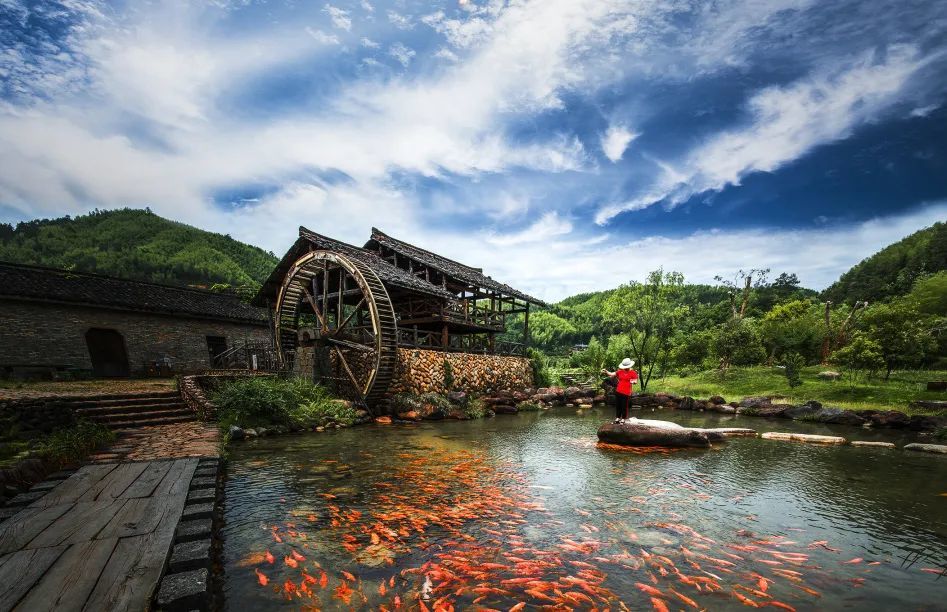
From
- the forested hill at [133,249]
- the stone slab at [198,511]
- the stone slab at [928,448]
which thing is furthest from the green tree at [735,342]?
the forested hill at [133,249]

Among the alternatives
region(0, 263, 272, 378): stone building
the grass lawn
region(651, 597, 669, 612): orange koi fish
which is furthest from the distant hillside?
→ region(0, 263, 272, 378): stone building

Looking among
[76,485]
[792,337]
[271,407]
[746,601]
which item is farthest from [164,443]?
[792,337]

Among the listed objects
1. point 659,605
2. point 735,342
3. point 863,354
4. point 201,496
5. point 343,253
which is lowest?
point 659,605

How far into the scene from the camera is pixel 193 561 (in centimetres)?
292

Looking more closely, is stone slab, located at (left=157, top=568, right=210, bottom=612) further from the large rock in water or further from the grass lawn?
the grass lawn

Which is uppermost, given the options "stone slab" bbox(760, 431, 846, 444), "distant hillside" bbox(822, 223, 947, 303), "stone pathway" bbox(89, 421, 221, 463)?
"distant hillside" bbox(822, 223, 947, 303)

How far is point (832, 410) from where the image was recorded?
13.0m

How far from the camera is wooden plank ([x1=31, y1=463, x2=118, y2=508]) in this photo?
3943 millimetres

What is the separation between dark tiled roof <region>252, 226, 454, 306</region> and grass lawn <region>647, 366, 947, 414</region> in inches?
569

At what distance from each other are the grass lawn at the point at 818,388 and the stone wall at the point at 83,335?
2446cm

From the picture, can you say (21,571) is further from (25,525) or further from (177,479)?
(177,479)

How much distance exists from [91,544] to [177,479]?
1.94 m

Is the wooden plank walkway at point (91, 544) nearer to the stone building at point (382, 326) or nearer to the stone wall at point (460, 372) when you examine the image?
the stone building at point (382, 326)

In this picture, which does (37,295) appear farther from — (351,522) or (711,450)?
(711,450)
